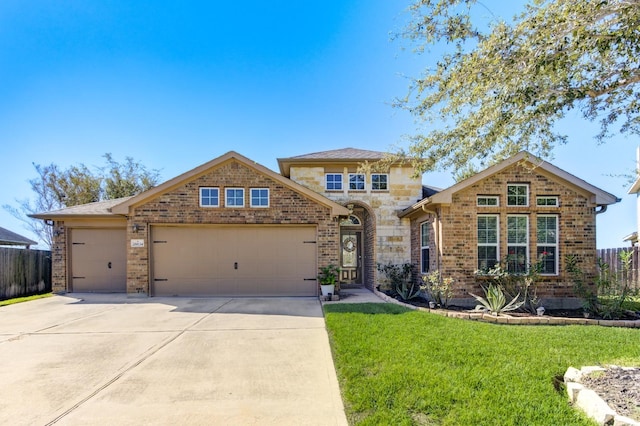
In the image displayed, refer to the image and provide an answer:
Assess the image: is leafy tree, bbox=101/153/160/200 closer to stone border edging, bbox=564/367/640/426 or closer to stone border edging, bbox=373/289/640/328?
stone border edging, bbox=373/289/640/328

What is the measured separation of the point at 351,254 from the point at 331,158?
390 cm

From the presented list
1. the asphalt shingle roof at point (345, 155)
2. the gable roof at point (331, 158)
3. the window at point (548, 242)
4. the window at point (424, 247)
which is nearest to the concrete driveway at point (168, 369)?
the window at point (424, 247)

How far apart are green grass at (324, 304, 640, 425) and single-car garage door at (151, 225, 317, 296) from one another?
410cm

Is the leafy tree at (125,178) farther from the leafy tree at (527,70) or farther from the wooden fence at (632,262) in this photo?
the wooden fence at (632,262)

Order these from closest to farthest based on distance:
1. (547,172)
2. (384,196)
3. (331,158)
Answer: (547,172) → (331,158) → (384,196)

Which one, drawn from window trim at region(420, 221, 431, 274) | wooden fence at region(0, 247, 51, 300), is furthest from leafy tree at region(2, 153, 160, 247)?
window trim at region(420, 221, 431, 274)

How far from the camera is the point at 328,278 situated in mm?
10531

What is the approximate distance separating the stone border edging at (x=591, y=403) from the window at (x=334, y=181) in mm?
9759

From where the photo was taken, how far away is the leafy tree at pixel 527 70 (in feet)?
12.3

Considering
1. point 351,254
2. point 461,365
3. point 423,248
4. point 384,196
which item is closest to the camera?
point 461,365

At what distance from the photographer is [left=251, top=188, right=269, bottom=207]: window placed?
37.0 ft

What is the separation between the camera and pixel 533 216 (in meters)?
9.34

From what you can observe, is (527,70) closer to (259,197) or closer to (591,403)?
(591,403)

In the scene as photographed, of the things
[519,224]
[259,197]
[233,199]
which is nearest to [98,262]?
[233,199]
